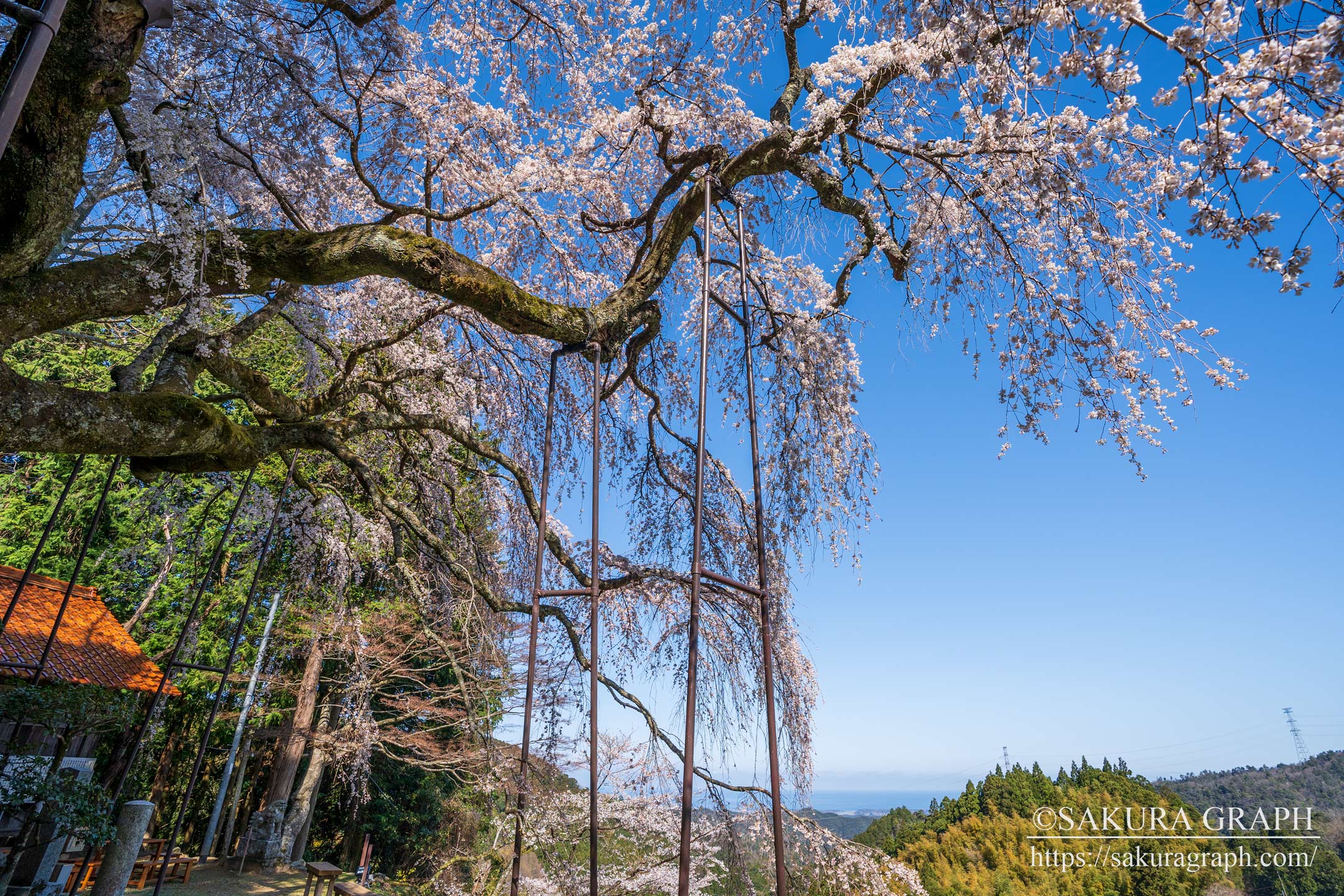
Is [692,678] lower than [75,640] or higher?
lower

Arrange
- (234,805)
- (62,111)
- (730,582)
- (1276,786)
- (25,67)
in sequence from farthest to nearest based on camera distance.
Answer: (1276,786), (234,805), (62,111), (730,582), (25,67)

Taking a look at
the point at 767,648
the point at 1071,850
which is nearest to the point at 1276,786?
the point at 1071,850

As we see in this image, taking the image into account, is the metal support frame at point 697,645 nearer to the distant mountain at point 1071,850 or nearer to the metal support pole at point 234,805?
the metal support pole at point 234,805

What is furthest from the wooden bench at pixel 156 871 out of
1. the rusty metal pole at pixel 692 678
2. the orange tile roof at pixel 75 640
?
the rusty metal pole at pixel 692 678

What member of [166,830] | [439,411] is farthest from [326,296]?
[166,830]

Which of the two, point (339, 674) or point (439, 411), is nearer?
point (439, 411)

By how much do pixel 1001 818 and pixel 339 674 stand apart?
2597 cm

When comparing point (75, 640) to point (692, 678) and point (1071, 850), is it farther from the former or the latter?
point (1071, 850)

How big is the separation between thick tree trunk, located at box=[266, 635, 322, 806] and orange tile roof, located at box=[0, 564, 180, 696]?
202 cm

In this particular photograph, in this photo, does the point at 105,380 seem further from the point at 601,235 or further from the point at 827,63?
the point at 827,63

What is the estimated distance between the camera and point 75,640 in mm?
7191

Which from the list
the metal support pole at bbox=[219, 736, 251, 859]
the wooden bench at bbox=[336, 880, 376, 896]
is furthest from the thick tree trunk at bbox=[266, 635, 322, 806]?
the wooden bench at bbox=[336, 880, 376, 896]

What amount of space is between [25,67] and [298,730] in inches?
421

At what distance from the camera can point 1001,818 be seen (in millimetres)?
25922
